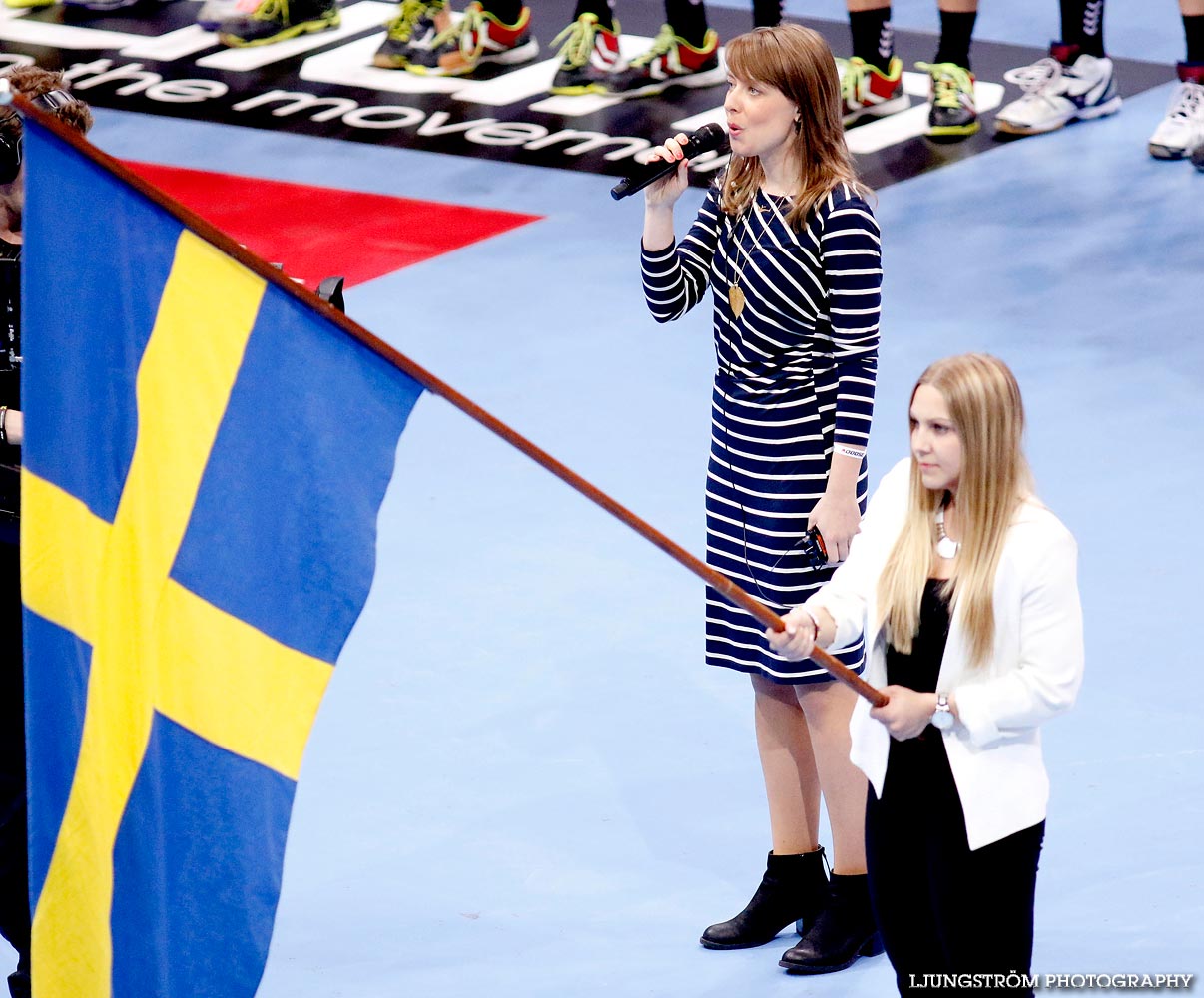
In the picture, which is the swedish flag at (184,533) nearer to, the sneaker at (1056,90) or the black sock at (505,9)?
the sneaker at (1056,90)

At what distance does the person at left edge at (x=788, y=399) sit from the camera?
3381mm

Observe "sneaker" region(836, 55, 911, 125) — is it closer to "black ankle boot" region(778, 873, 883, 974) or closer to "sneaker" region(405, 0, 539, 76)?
"sneaker" region(405, 0, 539, 76)

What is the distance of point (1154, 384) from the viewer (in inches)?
239

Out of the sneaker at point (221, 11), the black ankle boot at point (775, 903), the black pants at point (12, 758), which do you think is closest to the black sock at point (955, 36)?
the sneaker at point (221, 11)

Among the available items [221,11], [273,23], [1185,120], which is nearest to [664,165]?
[1185,120]

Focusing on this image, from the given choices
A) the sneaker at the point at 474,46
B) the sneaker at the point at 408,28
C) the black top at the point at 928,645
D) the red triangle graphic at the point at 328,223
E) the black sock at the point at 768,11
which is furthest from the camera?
the sneaker at the point at 408,28

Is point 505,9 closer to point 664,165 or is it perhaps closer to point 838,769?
point 664,165

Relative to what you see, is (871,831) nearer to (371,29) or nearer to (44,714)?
(44,714)

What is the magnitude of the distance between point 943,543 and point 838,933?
3.43 ft

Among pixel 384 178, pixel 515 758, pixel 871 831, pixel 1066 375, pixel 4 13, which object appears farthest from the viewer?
pixel 4 13

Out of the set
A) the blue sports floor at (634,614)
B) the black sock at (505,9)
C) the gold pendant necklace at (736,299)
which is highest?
the gold pendant necklace at (736,299)

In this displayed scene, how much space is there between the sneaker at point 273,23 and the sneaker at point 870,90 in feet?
9.55

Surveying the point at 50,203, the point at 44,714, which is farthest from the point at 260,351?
the point at 44,714

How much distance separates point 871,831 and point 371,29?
25.1 feet
